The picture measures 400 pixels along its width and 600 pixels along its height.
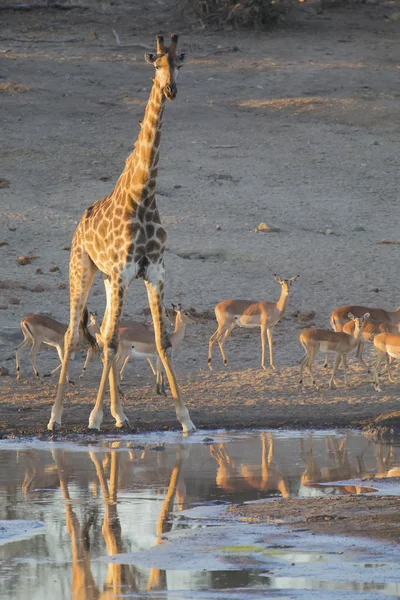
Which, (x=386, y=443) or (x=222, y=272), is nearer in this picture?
(x=386, y=443)

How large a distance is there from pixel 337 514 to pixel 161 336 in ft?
15.1

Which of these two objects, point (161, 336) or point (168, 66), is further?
point (161, 336)

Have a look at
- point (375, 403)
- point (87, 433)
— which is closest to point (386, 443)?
point (375, 403)

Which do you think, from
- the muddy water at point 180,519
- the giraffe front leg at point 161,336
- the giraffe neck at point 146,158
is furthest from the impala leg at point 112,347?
the giraffe neck at point 146,158

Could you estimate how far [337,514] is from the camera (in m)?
8.24

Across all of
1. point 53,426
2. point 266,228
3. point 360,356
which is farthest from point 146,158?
point 266,228

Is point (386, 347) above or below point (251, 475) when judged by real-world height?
below

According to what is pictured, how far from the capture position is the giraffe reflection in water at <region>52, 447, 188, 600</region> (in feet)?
21.9

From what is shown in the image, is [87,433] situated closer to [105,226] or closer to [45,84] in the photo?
[105,226]

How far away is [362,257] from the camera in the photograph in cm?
1950

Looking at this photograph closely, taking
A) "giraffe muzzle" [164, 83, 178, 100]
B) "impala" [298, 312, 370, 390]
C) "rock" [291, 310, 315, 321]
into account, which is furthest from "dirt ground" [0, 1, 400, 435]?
"giraffe muzzle" [164, 83, 178, 100]

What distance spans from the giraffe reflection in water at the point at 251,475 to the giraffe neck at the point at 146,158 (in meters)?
2.86

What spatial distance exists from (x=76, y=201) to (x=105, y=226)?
33.7ft

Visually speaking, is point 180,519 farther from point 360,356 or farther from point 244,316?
point 244,316
